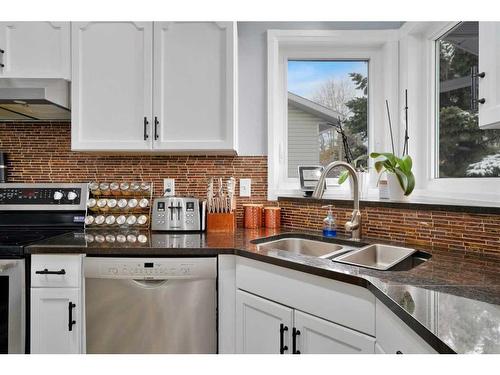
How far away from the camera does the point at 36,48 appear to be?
1.87 meters

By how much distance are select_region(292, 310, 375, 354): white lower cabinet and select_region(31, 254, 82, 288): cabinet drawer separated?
3.35 ft

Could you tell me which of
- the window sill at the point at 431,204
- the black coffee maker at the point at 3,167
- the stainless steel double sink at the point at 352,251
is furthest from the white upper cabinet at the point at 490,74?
the black coffee maker at the point at 3,167

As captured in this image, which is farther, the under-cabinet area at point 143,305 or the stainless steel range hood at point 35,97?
the stainless steel range hood at point 35,97

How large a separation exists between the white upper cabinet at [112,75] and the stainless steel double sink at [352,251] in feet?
→ 3.24

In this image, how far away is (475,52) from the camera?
1.69 metres

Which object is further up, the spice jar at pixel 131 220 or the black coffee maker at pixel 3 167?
the black coffee maker at pixel 3 167

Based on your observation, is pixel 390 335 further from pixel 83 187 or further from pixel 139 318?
pixel 83 187

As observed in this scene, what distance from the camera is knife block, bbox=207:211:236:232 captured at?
6.60 ft

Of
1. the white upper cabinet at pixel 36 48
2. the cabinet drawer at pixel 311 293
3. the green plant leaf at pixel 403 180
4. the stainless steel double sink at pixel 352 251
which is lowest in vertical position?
the cabinet drawer at pixel 311 293

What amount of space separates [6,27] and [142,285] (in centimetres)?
164

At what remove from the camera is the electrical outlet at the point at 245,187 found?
2.21 metres

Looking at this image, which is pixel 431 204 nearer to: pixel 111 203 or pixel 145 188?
pixel 145 188

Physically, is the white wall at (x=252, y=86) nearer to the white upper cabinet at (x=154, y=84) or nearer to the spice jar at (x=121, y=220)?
the white upper cabinet at (x=154, y=84)

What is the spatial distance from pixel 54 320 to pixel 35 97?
111 cm
